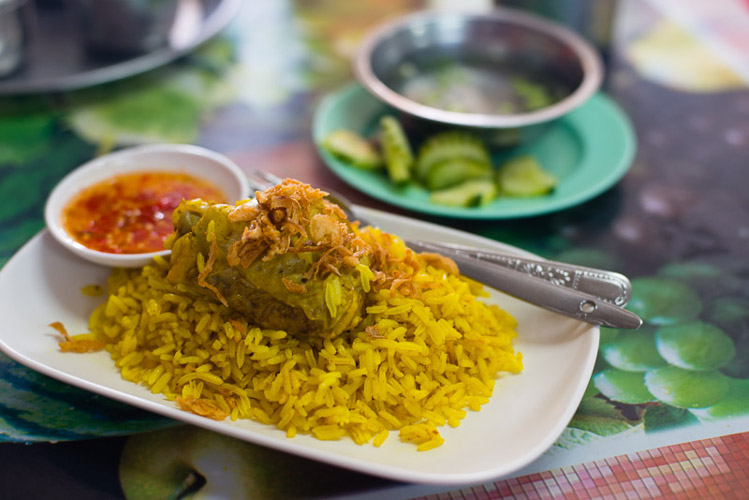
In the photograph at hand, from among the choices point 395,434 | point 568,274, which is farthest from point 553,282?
point 395,434

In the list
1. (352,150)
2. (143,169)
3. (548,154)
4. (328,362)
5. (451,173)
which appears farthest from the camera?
(548,154)

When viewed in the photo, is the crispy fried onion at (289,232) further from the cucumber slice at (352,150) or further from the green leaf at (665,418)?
the cucumber slice at (352,150)

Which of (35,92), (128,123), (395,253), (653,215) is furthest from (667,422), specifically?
(35,92)

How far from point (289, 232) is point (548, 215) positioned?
75.9 inches

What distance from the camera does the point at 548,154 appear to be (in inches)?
172

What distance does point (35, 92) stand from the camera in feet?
15.2

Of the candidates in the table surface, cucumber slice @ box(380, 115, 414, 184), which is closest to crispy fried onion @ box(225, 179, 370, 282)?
the table surface

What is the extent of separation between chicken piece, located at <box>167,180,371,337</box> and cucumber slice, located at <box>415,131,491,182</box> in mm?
1441

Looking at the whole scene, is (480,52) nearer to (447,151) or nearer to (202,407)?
(447,151)

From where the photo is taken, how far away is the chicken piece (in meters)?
2.50

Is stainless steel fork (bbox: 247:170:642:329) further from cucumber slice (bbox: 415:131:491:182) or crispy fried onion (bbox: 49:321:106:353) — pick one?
crispy fried onion (bbox: 49:321:106:353)

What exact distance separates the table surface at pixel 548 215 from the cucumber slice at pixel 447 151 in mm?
375

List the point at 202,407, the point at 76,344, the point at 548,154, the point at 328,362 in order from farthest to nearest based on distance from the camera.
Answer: the point at 548,154
the point at 76,344
the point at 328,362
the point at 202,407

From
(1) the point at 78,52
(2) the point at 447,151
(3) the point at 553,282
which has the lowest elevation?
(1) the point at 78,52
